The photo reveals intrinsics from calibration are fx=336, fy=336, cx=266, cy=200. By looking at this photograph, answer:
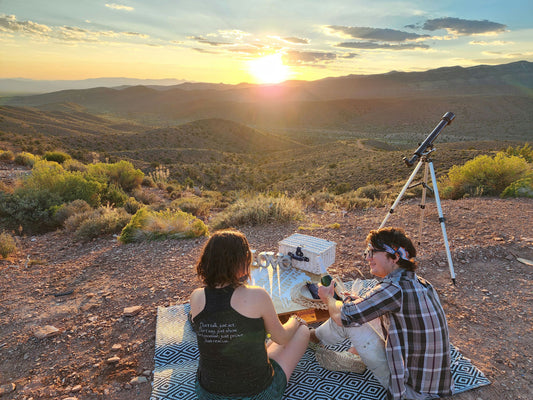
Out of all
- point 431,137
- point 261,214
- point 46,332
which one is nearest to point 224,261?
point 46,332

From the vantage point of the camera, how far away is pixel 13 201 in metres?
7.92

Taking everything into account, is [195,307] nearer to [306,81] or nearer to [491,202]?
[491,202]

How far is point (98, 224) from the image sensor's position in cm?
693

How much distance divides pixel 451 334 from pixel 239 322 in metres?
2.69

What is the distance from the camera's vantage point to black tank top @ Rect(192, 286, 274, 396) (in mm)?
2016

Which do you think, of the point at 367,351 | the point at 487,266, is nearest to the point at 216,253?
the point at 367,351

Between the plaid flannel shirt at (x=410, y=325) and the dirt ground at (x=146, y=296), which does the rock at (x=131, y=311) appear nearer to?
the dirt ground at (x=146, y=296)

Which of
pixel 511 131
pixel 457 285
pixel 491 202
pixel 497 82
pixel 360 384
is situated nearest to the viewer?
pixel 360 384

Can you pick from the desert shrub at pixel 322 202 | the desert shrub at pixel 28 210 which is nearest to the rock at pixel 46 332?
the desert shrub at pixel 28 210

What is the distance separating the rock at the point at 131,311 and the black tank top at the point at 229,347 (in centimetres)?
214

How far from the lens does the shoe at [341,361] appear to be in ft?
9.05

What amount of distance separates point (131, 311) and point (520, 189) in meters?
8.92

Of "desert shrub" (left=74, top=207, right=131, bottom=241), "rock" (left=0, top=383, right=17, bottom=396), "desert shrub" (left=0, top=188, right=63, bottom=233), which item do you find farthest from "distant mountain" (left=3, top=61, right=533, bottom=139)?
"rock" (left=0, top=383, right=17, bottom=396)

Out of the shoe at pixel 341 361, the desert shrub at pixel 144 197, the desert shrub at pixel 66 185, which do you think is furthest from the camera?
the desert shrub at pixel 144 197
